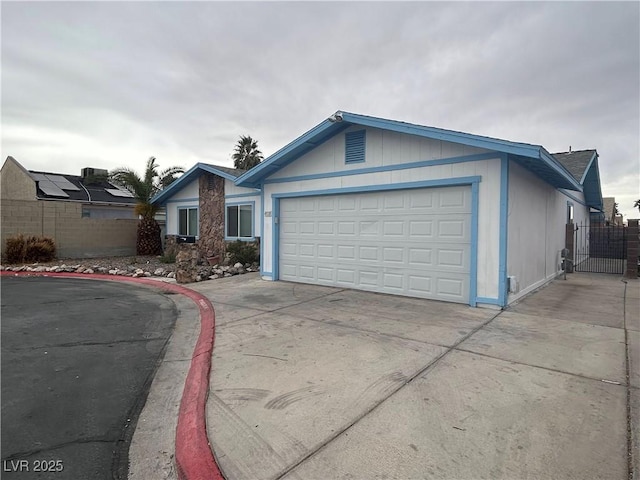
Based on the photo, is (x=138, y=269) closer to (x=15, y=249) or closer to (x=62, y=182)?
(x=15, y=249)

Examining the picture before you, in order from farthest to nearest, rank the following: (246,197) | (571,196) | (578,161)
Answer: (571,196) < (246,197) < (578,161)

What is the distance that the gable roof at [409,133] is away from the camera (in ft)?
22.8

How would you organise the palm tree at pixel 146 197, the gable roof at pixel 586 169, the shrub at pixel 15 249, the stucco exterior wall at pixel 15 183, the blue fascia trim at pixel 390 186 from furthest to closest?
the stucco exterior wall at pixel 15 183 → the palm tree at pixel 146 197 → the shrub at pixel 15 249 → the gable roof at pixel 586 169 → the blue fascia trim at pixel 390 186

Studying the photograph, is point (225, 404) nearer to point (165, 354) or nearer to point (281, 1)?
point (165, 354)

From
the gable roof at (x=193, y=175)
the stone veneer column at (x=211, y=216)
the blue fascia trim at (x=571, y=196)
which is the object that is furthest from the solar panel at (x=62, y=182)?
the blue fascia trim at (x=571, y=196)

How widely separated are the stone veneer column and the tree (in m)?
25.4

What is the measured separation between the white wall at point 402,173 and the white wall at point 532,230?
1.47ft

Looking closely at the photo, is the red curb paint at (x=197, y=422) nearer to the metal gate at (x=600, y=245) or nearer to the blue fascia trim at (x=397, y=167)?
the blue fascia trim at (x=397, y=167)

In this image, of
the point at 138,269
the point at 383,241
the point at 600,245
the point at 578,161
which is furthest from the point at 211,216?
the point at 600,245

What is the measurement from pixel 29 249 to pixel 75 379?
14.9 meters

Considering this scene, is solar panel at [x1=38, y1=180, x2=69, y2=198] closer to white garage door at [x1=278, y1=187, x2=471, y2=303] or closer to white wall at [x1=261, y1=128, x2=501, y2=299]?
white wall at [x1=261, y1=128, x2=501, y2=299]

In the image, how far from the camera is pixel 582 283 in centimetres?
1122

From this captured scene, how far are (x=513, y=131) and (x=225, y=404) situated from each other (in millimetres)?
16501

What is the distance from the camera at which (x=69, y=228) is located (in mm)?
17312
